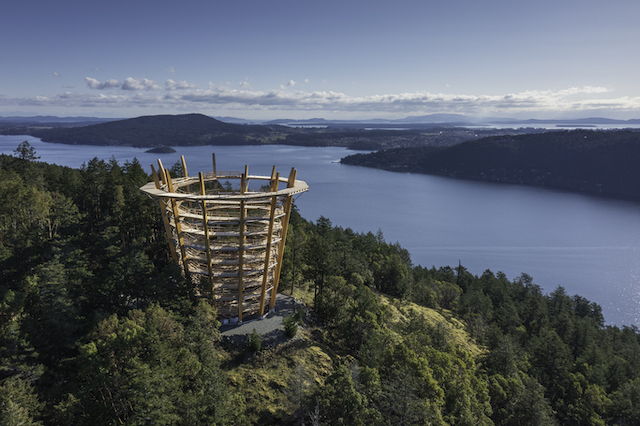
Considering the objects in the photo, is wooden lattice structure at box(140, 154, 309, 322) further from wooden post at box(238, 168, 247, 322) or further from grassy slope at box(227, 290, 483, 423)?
grassy slope at box(227, 290, 483, 423)

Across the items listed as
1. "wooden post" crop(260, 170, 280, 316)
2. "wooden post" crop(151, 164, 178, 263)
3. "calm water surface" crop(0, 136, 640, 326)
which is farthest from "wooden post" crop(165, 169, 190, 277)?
"calm water surface" crop(0, 136, 640, 326)

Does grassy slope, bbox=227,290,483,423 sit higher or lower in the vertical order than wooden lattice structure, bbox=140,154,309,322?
lower

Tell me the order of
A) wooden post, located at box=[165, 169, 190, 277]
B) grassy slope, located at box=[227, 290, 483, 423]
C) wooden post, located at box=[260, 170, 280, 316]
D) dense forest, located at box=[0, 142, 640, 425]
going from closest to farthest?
dense forest, located at box=[0, 142, 640, 425] < grassy slope, located at box=[227, 290, 483, 423] < wooden post, located at box=[165, 169, 190, 277] < wooden post, located at box=[260, 170, 280, 316]

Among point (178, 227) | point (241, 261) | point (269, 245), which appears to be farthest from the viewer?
point (269, 245)

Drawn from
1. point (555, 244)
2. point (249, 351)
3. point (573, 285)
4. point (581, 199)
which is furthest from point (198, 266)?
point (581, 199)

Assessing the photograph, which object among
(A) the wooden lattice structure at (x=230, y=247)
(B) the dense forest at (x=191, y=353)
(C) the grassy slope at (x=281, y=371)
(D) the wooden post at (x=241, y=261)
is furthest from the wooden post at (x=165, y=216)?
(C) the grassy slope at (x=281, y=371)

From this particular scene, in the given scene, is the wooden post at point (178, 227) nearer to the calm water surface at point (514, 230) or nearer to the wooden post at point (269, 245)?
the wooden post at point (269, 245)

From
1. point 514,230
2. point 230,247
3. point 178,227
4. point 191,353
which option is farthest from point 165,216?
point 514,230

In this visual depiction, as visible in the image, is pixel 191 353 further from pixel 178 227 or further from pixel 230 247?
pixel 178 227
